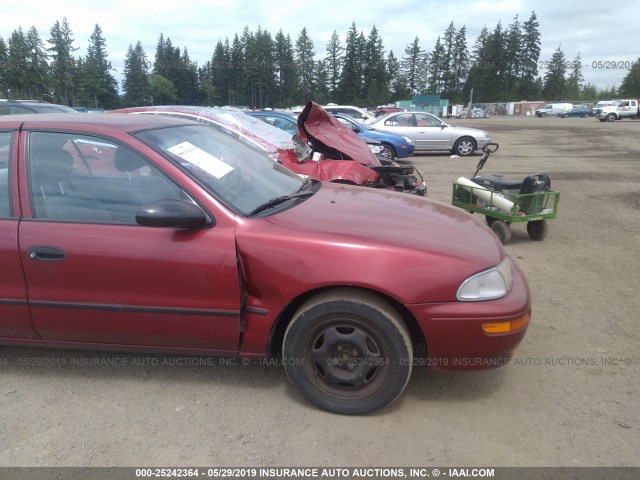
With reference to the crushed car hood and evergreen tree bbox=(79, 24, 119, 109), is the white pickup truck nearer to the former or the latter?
the crushed car hood

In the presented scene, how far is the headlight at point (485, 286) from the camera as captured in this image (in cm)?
250

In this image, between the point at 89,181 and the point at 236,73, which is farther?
the point at 236,73

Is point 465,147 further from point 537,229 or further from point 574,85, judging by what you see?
point 574,85

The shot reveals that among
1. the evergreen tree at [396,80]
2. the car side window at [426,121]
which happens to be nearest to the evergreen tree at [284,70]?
the evergreen tree at [396,80]

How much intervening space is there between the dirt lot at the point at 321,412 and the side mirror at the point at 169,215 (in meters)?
1.09

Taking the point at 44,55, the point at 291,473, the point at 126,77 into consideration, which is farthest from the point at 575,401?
the point at 126,77

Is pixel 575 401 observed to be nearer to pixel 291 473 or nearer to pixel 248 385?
pixel 291 473

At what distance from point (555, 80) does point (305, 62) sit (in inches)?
2039

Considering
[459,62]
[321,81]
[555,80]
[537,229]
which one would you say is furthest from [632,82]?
[537,229]

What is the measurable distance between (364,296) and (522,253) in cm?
382

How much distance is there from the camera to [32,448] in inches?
96.7

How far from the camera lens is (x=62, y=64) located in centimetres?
7200

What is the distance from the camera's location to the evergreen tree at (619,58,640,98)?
71.3m

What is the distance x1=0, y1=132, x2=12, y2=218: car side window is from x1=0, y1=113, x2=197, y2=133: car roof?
0.31ft
